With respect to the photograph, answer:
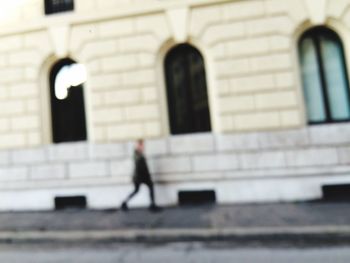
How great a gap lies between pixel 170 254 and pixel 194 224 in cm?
140

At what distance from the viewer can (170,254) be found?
503 centimetres

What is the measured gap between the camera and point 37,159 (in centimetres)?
902

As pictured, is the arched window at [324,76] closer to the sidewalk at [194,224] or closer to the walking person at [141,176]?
the sidewalk at [194,224]

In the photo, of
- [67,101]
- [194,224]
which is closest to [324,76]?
[194,224]

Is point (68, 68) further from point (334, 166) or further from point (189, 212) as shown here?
point (334, 166)

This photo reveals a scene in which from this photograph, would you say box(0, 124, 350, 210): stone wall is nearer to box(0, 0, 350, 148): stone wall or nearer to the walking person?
box(0, 0, 350, 148): stone wall

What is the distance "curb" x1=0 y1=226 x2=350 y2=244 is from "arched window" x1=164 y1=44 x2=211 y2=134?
3.46 metres

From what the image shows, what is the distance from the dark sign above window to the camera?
943cm

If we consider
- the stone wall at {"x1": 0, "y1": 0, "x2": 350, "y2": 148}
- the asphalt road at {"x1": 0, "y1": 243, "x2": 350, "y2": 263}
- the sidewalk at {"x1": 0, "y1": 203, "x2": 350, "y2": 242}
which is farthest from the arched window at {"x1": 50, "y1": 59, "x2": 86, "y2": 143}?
the asphalt road at {"x1": 0, "y1": 243, "x2": 350, "y2": 263}

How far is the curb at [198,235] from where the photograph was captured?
537 centimetres

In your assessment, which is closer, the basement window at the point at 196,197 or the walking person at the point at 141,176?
the walking person at the point at 141,176

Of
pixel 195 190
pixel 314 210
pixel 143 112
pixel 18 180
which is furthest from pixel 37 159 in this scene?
pixel 314 210

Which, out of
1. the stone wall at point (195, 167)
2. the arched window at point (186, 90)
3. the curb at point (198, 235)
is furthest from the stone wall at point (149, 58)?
the curb at point (198, 235)

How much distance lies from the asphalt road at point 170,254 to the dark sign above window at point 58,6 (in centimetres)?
682
